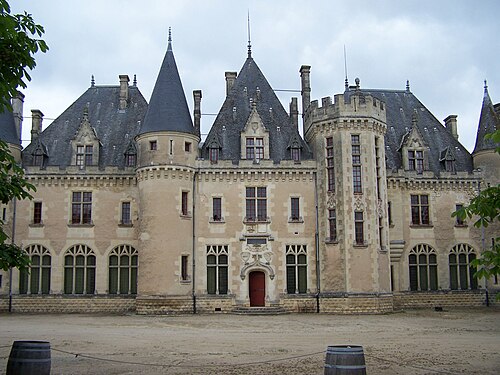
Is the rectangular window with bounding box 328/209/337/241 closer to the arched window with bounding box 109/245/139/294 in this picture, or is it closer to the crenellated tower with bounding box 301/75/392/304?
the crenellated tower with bounding box 301/75/392/304

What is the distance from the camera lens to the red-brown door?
1261 inches

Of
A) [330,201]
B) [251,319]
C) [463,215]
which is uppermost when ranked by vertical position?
[330,201]

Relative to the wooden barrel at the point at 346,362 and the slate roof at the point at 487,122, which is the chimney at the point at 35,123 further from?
the wooden barrel at the point at 346,362

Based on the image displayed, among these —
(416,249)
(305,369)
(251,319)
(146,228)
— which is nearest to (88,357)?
(305,369)

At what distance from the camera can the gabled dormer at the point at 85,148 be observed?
3434 cm

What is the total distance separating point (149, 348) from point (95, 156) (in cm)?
2005

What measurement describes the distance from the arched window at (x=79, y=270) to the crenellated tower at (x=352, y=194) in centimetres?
1296

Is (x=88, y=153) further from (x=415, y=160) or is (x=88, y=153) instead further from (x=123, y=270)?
(x=415, y=160)

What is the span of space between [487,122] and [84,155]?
24.9 metres

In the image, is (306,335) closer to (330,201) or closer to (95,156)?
(330,201)

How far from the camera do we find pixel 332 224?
3198 centimetres

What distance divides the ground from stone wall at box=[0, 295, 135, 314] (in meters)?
3.48

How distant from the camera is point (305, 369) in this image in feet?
42.7

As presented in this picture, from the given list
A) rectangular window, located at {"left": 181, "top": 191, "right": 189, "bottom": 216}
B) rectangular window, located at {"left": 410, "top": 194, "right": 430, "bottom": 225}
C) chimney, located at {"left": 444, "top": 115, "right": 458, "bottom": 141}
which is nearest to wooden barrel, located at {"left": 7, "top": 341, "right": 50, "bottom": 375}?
rectangular window, located at {"left": 181, "top": 191, "right": 189, "bottom": 216}
